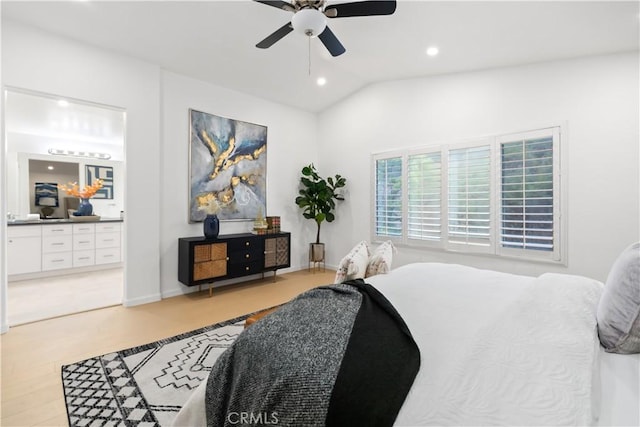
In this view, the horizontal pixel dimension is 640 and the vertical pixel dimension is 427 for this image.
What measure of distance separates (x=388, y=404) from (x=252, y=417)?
0.44 m

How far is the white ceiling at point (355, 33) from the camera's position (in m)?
2.62

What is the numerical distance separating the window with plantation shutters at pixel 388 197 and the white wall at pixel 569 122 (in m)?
0.29

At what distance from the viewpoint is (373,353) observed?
97 centimetres

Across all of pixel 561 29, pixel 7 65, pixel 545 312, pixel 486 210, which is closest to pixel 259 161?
pixel 7 65

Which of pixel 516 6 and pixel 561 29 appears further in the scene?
pixel 561 29

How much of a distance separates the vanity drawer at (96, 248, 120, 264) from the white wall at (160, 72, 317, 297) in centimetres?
231

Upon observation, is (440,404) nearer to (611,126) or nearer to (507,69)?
(611,126)

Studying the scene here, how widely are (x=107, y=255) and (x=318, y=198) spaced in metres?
3.94

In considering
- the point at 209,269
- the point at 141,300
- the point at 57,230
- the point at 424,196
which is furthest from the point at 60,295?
the point at 424,196

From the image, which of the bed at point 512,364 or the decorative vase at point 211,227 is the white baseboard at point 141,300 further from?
the bed at point 512,364

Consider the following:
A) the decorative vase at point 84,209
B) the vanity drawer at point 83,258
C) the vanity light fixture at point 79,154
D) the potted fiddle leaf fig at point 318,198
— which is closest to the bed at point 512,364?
the potted fiddle leaf fig at point 318,198

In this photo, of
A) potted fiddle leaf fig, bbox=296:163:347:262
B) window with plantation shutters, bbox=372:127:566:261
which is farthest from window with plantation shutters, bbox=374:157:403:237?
potted fiddle leaf fig, bbox=296:163:347:262

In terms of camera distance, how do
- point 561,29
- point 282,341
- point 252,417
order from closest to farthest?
1. point 252,417
2. point 282,341
3. point 561,29

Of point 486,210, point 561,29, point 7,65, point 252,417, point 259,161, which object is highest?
point 561,29
